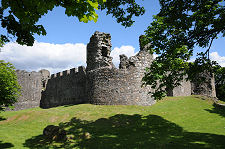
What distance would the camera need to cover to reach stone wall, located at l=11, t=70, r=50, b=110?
28892mm

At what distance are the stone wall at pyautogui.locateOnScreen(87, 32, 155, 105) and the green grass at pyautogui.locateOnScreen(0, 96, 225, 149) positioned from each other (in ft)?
4.01

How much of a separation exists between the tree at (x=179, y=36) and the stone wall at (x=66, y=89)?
45.4 ft

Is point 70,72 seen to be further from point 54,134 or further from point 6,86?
point 54,134

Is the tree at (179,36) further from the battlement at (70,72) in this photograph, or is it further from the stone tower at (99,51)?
the battlement at (70,72)

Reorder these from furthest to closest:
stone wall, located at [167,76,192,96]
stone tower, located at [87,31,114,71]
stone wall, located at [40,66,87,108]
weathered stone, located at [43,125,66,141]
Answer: stone wall, located at [167,76,192,96] → stone wall, located at [40,66,87,108] → stone tower, located at [87,31,114,71] → weathered stone, located at [43,125,66,141]

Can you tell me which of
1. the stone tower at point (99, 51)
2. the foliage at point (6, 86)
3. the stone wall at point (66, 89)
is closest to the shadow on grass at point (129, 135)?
the foliage at point (6, 86)

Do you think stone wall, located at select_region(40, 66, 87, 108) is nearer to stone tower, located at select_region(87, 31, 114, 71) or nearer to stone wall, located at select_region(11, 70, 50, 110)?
stone wall, located at select_region(11, 70, 50, 110)

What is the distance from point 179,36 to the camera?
938 centimetres

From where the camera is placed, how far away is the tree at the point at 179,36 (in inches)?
330

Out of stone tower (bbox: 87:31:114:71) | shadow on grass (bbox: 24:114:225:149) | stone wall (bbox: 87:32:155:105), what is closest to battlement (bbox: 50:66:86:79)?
stone tower (bbox: 87:31:114:71)

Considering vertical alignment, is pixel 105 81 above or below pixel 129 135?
above

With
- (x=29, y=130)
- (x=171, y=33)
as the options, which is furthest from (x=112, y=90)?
(x=171, y=33)

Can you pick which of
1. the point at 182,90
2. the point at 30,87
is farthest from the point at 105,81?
the point at 30,87

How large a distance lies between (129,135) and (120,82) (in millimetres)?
7763
